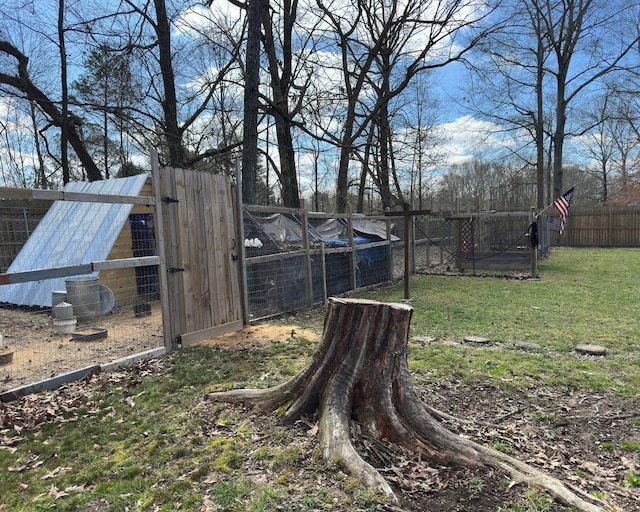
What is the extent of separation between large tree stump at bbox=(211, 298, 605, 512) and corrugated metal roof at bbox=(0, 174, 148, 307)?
20.9ft

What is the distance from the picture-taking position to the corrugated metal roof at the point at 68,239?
8398mm

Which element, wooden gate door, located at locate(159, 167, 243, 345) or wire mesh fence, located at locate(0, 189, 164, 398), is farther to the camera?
wooden gate door, located at locate(159, 167, 243, 345)

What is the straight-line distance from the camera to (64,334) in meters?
6.46

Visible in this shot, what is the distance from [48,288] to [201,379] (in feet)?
19.4

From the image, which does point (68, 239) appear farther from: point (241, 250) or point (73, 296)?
point (241, 250)

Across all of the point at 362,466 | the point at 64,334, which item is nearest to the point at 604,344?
the point at 362,466

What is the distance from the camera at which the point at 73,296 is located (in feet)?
23.8

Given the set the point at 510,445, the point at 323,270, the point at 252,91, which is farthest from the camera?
the point at 252,91

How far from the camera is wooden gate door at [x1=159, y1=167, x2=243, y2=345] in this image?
5.39 m

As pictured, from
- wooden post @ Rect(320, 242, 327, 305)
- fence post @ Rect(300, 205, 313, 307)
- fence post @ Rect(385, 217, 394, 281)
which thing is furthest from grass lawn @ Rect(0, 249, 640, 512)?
fence post @ Rect(385, 217, 394, 281)

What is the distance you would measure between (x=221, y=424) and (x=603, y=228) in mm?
25796

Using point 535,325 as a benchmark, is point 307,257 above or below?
above

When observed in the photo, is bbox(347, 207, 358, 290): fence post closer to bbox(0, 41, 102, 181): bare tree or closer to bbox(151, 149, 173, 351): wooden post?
bbox(151, 149, 173, 351): wooden post

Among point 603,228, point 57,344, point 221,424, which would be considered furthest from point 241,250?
point 603,228
